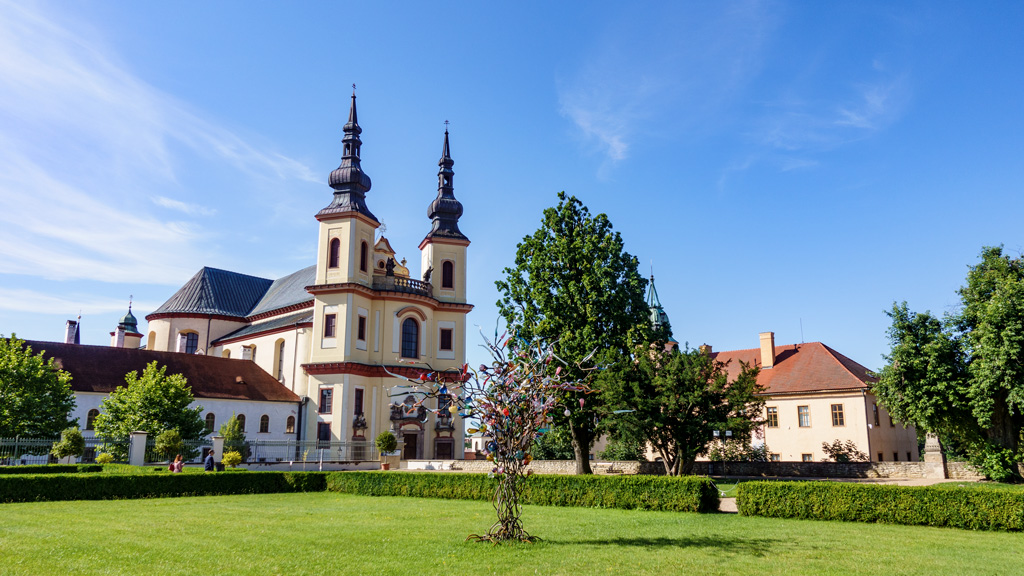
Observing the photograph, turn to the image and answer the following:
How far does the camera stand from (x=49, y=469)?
2748 cm

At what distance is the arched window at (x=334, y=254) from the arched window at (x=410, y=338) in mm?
6768

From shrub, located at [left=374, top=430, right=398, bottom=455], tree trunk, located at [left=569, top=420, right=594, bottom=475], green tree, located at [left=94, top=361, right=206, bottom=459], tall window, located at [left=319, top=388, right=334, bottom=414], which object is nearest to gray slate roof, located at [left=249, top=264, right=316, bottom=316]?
tall window, located at [left=319, top=388, right=334, bottom=414]

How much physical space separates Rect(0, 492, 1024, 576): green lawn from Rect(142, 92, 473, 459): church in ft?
94.3

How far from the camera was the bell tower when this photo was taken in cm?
5584

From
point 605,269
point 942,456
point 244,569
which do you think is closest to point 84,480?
point 244,569

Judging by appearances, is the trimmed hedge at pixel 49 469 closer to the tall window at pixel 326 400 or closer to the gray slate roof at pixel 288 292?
the tall window at pixel 326 400

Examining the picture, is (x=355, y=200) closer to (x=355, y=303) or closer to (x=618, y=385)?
(x=355, y=303)

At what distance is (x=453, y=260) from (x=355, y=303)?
10375 mm

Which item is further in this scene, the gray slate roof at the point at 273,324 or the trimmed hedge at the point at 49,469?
the gray slate roof at the point at 273,324

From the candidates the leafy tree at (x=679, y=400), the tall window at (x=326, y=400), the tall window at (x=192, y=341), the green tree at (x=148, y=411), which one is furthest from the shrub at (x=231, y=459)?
the tall window at (x=192, y=341)

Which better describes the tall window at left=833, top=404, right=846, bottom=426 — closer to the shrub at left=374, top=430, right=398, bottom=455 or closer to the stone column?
the shrub at left=374, top=430, right=398, bottom=455

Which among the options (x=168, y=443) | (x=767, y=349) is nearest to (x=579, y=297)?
(x=168, y=443)

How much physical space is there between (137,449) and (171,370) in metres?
15.8

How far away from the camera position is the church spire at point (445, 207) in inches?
2228
